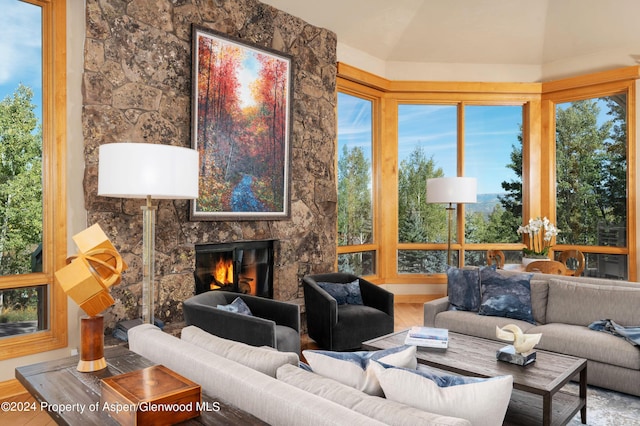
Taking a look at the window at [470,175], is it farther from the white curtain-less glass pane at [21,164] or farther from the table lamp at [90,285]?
the table lamp at [90,285]

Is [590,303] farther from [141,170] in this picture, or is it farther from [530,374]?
[141,170]

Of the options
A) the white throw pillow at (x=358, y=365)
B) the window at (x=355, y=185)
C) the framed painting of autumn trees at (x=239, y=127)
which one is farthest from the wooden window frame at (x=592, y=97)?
the white throw pillow at (x=358, y=365)

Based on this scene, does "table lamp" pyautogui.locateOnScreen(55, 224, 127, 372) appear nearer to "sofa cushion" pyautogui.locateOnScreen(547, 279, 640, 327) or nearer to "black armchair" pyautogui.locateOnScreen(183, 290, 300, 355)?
"black armchair" pyautogui.locateOnScreen(183, 290, 300, 355)

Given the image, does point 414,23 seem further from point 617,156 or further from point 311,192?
point 617,156

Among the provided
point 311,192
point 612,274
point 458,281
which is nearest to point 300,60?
point 311,192

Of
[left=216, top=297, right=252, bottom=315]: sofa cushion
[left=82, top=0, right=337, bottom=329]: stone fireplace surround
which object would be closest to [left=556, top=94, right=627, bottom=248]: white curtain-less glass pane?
[left=82, top=0, right=337, bottom=329]: stone fireplace surround

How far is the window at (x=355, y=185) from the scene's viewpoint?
604 centimetres

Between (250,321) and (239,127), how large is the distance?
206 cm

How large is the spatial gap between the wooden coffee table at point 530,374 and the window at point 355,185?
120 inches

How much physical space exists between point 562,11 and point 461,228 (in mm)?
3137

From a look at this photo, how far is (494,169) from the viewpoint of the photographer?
663 centimetres

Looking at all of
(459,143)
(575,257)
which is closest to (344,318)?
(575,257)

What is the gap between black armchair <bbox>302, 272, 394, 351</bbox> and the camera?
153 inches

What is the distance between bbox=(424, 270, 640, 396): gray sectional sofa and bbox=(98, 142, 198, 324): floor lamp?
2659 mm
